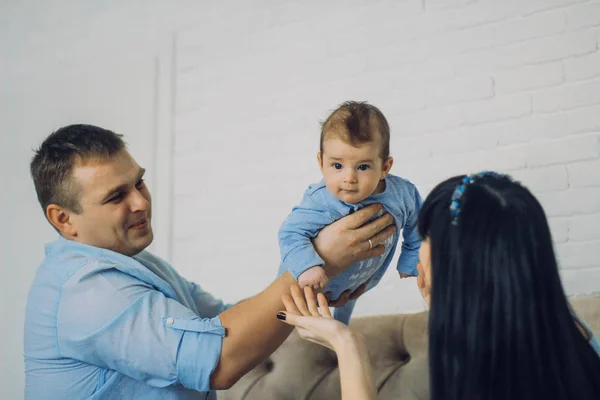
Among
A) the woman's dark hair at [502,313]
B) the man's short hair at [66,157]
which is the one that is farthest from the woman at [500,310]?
the man's short hair at [66,157]

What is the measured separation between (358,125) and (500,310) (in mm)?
657

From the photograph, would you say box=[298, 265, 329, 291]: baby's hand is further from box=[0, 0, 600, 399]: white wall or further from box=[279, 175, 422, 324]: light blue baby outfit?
box=[0, 0, 600, 399]: white wall

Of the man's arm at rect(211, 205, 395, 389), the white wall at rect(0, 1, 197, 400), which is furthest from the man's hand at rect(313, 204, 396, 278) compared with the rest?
the white wall at rect(0, 1, 197, 400)

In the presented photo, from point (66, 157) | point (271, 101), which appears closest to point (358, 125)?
point (66, 157)

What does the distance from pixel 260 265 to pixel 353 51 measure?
3.27ft

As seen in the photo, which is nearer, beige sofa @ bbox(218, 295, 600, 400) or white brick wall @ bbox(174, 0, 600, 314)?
beige sofa @ bbox(218, 295, 600, 400)

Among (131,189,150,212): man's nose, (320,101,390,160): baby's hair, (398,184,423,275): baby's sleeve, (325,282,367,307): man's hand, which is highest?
(320,101,390,160): baby's hair

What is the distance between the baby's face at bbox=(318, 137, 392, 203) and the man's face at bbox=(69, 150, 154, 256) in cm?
56

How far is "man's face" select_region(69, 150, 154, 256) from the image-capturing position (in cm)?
191

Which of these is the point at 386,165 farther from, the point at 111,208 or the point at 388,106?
the point at 388,106

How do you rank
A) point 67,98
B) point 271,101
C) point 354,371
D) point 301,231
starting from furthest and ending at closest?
point 67,98, point 271,101, point 301,231, point 354,371

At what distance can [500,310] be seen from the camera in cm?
121

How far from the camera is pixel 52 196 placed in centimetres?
195

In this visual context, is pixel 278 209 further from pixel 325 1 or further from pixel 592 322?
pixel 592 322
